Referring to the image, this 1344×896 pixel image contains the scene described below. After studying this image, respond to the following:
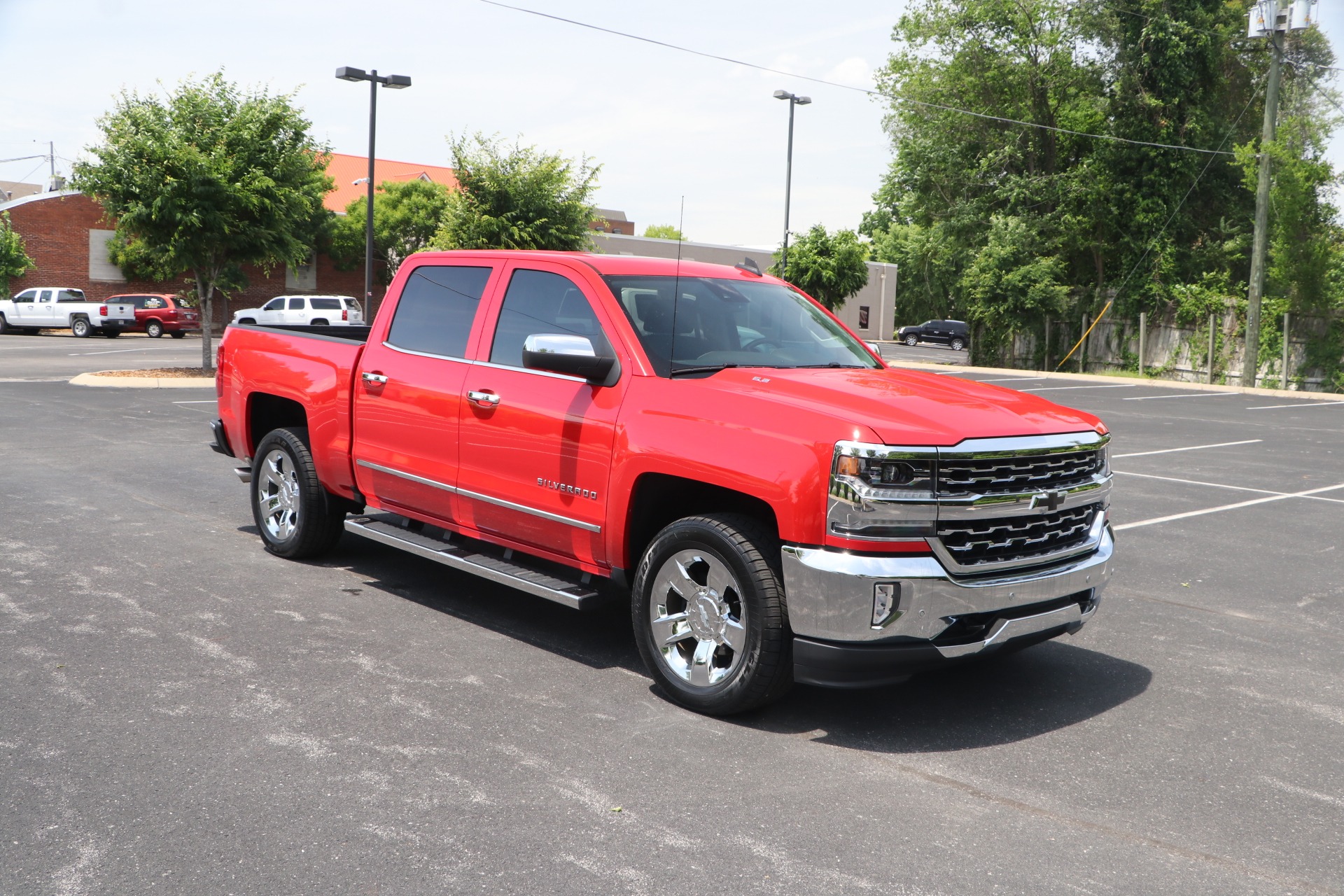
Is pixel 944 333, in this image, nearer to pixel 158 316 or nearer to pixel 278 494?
pixel 158 316

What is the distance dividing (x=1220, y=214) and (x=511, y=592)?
36.6m

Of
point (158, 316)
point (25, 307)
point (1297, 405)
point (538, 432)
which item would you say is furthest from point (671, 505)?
point (25, 307)

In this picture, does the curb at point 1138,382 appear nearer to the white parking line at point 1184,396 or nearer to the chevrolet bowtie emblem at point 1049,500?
the white parking line at point 1184,396

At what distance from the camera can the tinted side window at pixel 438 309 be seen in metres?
6.36

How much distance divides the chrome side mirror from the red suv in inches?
1670

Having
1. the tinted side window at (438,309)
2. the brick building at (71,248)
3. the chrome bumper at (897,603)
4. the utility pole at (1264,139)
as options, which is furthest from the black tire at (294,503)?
the brick building at (71,248)

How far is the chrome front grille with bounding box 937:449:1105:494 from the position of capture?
4.58m

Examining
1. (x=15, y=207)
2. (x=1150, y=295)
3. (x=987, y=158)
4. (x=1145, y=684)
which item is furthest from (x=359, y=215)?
(x=1145, y=684)

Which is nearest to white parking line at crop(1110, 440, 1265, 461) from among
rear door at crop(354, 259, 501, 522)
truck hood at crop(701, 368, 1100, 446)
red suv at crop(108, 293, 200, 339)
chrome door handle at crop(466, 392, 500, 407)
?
truck hood at crop(701, 368, 1100, 446)

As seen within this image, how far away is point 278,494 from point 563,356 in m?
3.38

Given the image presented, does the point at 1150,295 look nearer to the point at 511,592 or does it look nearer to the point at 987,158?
the point at 987,158

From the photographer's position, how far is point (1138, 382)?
3284 cm

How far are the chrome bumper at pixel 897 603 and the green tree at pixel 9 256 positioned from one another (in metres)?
51.3

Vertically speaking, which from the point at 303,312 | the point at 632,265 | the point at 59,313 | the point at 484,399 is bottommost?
the point at 484,399
